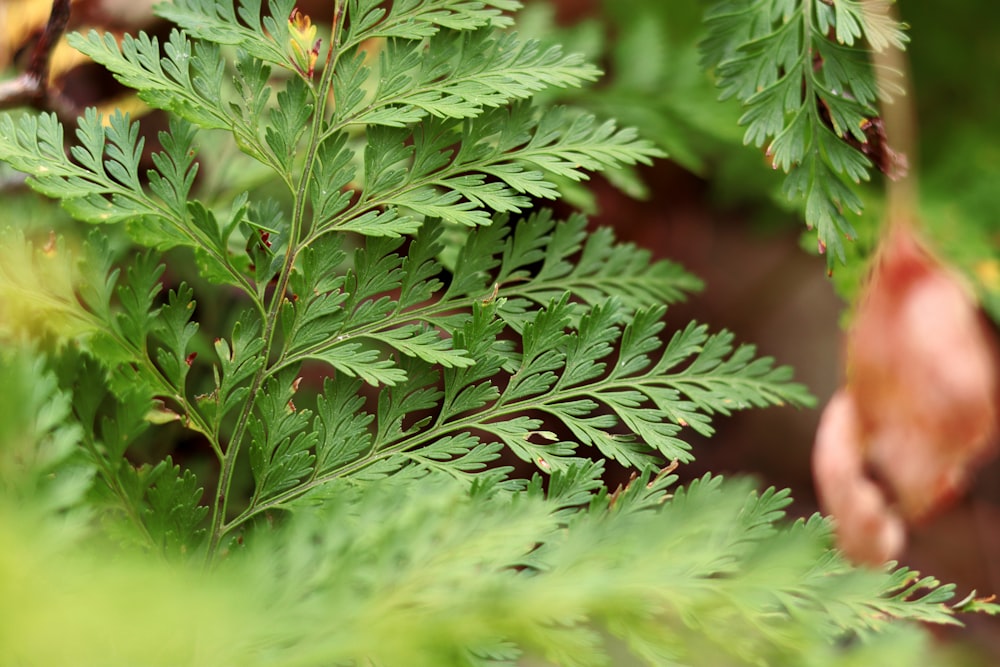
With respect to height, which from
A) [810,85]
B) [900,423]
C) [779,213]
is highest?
[810,85]

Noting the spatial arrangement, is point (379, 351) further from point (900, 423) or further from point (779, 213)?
point (779, 213)

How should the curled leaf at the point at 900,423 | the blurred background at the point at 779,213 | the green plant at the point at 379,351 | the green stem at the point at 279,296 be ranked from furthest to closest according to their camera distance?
the blurred background at the point at 779,213, the curled leaf at the point at 900,423, the green stem at the point at 279,296, the green plant at the point at 379,351

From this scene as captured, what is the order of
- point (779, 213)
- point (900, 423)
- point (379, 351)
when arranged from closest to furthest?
point (379, 351)
point (900, 423)
point (779, 213)

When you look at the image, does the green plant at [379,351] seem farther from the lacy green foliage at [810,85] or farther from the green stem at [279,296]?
the lacy green foliage at [810,85]

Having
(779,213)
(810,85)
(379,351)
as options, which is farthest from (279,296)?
(779,213)

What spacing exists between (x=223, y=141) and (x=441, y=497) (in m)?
0.73

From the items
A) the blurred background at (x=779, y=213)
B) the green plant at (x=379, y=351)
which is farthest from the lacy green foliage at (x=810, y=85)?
the blurred background at (x=779, y=213)

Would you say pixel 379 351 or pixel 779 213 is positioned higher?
pixel 779 213

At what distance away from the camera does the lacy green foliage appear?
2.04 ft

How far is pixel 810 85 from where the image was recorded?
2.15ft

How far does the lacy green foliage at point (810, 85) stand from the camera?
0.62 meters

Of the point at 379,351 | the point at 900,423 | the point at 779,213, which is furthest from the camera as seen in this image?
the point at 779,213

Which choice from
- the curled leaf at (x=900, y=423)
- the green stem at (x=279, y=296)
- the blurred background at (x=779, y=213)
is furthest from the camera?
Result: the blurred background at (x=779, y=213)

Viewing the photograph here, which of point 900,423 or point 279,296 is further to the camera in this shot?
point 900,423
